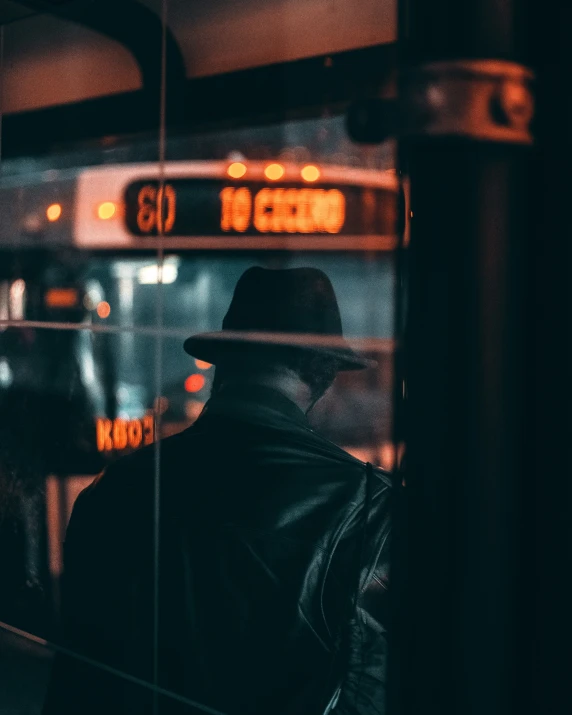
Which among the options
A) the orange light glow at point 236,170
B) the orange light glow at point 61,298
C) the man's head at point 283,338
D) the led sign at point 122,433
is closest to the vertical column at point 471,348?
Result: the man's head at point 283,338

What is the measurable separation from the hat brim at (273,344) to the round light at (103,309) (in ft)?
1.60

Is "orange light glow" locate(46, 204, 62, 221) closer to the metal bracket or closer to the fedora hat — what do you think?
the fedora hat

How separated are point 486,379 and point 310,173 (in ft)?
4.23

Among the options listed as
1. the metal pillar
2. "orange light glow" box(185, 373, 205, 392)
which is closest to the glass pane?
"orange light glow" box(185, 373, 205, 392)

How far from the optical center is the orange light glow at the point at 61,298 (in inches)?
141

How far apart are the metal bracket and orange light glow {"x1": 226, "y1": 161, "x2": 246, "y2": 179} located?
142 cm

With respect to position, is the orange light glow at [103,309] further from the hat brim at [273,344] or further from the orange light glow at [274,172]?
the orange light glow at [274,172]

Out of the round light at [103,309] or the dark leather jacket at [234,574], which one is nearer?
the dark leather jacket at [234,574]

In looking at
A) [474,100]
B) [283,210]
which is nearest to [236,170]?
[283,210]

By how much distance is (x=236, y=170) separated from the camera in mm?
2879

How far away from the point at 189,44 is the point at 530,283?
6.39 ft

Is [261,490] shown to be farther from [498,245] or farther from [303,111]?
[498,245]

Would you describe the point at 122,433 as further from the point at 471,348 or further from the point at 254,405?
the point at 471,348

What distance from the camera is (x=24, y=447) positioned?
12.5 ft
